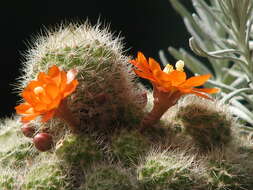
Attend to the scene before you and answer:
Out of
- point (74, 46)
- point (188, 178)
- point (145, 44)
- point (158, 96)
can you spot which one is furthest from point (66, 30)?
point (145, 44)

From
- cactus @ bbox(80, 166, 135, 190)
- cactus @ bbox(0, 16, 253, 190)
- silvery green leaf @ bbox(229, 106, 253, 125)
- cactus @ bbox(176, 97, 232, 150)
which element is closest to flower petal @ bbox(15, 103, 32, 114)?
cactus @ bbox(0, 16, 253, 190)

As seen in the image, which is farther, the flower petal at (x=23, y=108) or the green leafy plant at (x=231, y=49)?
the green leafy plant at (x=231, y=49)

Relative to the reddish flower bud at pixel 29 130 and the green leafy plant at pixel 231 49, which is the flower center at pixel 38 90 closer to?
the reddish flower bud at pixel 29 130

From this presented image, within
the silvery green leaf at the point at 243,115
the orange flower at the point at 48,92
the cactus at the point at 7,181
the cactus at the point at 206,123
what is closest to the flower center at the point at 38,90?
the orange flower at the point at 48,92

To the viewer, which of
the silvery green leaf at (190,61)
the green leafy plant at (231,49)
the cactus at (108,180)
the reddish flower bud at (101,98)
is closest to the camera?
A: the cactus at (108,180)

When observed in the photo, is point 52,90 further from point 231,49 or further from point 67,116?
point 231,49

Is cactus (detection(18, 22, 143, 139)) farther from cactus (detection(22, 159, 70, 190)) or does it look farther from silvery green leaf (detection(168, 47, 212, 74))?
silvery green leaf (detection(168, 47, 212, 74))
